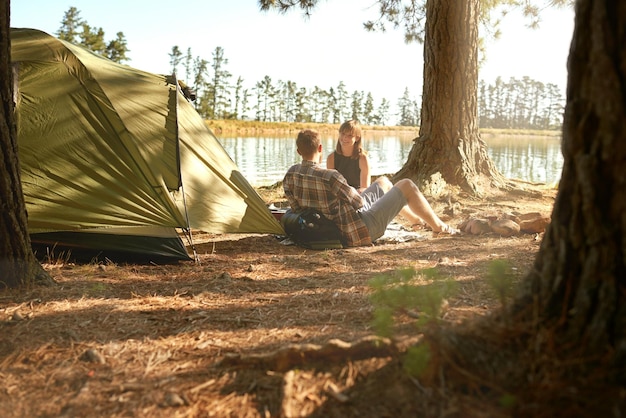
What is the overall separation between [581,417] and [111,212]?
390 cm

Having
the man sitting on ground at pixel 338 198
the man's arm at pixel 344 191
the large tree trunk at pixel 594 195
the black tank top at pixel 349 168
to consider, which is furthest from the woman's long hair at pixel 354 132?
the large tree trunk at pixel 594 195

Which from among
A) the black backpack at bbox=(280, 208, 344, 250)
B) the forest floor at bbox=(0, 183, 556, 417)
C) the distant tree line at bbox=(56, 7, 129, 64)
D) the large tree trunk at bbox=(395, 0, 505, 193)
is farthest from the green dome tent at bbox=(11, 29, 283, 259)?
the distant tree line at bbox=(56, 7, 129, 64)

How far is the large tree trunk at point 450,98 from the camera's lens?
7.52 metres

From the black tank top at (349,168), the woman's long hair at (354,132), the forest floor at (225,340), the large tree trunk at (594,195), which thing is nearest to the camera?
the large tree trunk at (594,195)

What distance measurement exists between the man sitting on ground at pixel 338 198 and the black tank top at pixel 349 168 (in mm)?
922

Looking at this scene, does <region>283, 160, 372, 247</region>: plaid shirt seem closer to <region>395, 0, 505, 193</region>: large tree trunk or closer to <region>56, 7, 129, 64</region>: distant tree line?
<region>395, 0, 505, 193</region>: large tree trunk

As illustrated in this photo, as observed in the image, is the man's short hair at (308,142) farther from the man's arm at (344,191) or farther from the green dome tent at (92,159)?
the green dome tent at (92,159)

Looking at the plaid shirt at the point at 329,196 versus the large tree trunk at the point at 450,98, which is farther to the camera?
the large tree trunk at the point at 450,98

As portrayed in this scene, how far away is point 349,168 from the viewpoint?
246 inches

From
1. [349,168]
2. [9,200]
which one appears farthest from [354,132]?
[9,200]

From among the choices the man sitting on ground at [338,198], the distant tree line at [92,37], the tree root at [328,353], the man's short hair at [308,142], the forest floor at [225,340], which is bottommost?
the forest floor at [225,340]

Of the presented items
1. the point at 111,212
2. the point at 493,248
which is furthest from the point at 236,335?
the point at 493,248

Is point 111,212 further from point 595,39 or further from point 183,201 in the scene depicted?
point 595,39

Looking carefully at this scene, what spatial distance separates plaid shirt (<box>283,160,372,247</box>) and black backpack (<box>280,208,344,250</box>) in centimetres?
6
